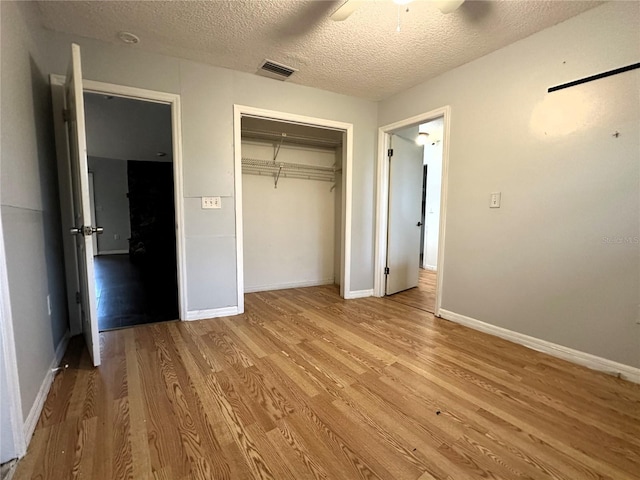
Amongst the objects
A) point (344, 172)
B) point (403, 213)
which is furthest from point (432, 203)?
point (344, 172)

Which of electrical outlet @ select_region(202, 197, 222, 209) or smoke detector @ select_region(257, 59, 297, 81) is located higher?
smoke detector @ select_region(257, 59, 297, 81)

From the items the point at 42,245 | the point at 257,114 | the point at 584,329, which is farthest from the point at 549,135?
the point at 42,245

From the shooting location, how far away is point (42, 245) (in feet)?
6.05

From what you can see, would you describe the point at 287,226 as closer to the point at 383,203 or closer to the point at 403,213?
the point at 383,203

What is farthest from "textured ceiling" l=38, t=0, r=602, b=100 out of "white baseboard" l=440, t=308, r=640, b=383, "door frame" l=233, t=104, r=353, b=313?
"white baseboard" l=440, t=308, r=640, b=383

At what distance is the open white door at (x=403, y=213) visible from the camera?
358 cm

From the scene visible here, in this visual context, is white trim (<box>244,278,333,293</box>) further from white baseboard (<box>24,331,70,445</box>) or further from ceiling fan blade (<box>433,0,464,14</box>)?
ceiling fan blade (<box>433,0,464,14</box>)

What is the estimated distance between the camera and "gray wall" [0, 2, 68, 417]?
4.39 ft

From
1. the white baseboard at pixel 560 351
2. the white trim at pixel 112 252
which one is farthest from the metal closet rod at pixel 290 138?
the white trim at pixel 112 252

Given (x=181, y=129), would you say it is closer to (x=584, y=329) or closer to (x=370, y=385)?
(x=370, y=385)

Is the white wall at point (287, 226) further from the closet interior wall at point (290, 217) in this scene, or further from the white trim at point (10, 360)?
the white trim at point (10, 360)

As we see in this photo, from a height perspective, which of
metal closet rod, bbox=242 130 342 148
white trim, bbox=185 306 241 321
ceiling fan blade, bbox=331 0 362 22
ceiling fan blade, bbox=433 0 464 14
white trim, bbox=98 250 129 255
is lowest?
white trim, bbox=98 250 129 255

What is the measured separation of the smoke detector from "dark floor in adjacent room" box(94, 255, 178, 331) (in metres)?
2.58

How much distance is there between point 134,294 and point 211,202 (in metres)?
1.95
